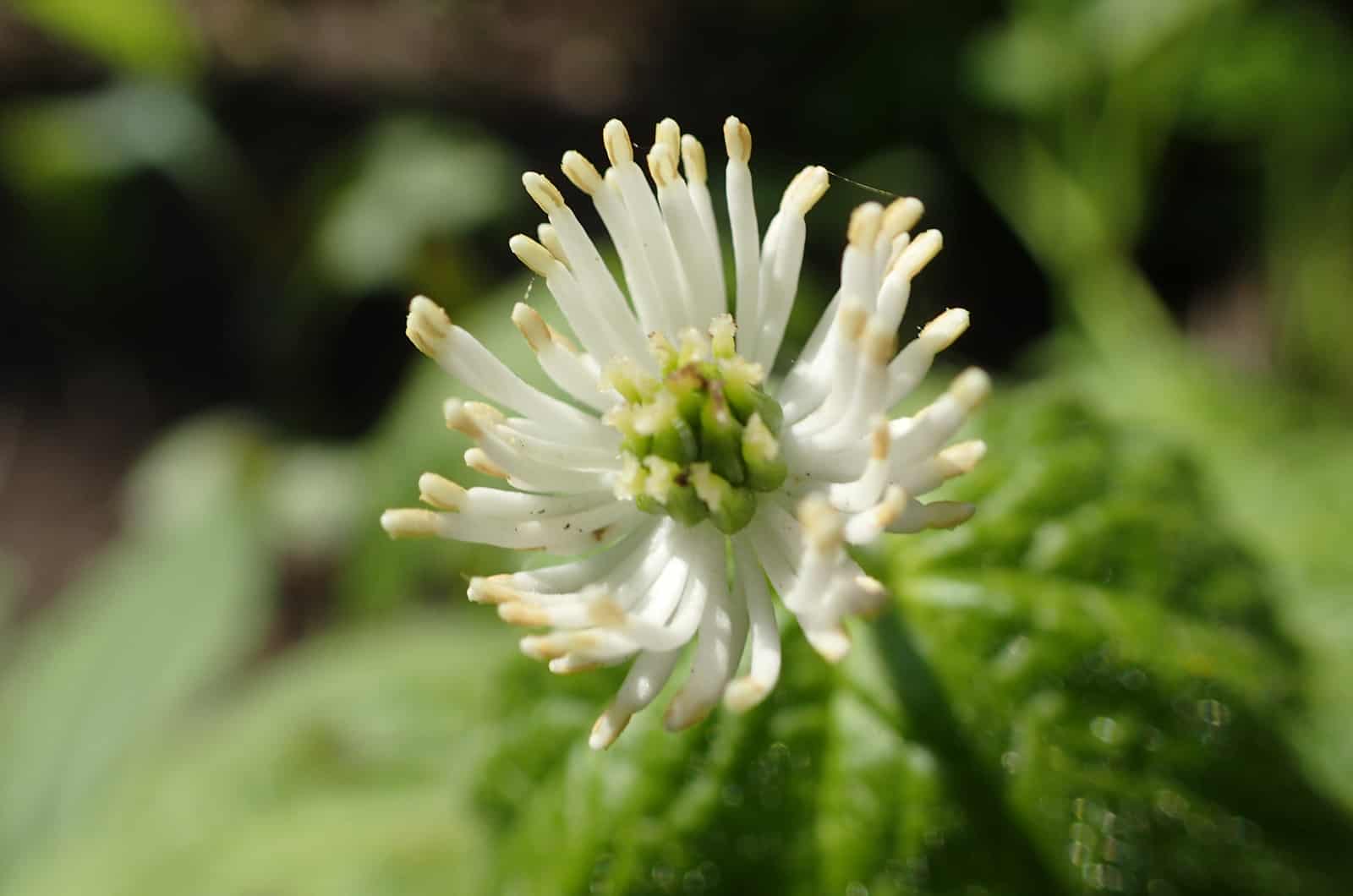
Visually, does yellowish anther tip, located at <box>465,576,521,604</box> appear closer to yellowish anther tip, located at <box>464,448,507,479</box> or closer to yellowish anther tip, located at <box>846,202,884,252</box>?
yellowish anther tip, located at <box>464,448,507,479</box>

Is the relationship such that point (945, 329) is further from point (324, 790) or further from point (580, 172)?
point (324, 790)

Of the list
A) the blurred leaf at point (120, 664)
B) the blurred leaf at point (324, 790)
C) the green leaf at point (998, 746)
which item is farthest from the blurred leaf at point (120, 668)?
the green leaf at point (998, 746)

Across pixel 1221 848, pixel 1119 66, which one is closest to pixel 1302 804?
pixel 1221 848

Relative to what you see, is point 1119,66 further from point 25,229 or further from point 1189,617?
point 25,229

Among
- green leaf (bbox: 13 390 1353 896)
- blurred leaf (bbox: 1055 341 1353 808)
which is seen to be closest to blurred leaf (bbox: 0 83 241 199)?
blurred leaf (bbox: 1055 341 1353 808)

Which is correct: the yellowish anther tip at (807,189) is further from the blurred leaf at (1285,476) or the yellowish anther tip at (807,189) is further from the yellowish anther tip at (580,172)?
the blurred leaf at (1285,476)

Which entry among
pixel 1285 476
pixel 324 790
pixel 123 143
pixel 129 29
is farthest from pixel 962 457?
pixel 123 143
